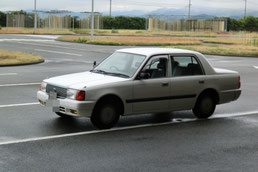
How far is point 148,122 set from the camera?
31.5ft

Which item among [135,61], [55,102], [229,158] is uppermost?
[135,61]

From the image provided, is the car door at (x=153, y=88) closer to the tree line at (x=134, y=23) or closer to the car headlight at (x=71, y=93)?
the car headlight at (x=71, y=93)

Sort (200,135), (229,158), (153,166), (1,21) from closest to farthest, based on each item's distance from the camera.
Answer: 1. (153,166)
2. (229,158)
3. (200,135)
4. (1,21)

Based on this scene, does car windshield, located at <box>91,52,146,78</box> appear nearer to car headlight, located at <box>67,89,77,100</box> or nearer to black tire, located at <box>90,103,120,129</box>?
black tire, located at <box>90,103,120,129</box>

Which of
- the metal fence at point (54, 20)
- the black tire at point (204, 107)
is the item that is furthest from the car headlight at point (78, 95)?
the metal fence at point (54, 20)

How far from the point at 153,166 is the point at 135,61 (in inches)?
130

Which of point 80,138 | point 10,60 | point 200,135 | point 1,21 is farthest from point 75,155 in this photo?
point 1,21

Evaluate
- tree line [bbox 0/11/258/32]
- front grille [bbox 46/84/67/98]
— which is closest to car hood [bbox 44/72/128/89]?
front grille [bbox 46/84/67/98]

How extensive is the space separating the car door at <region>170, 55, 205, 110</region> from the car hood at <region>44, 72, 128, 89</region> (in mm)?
1223

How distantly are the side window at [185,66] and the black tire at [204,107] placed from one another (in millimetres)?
554

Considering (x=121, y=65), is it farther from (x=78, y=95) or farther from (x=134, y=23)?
(x=134, y=23)

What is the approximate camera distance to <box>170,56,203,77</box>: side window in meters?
9.70

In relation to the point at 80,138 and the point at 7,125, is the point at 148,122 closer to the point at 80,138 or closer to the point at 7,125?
the point at 80,138

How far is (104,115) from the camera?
342 inches
